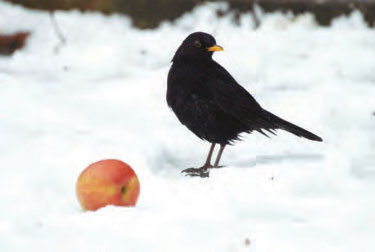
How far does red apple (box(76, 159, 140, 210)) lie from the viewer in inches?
122

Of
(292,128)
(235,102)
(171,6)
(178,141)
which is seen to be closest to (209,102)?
(235,102)

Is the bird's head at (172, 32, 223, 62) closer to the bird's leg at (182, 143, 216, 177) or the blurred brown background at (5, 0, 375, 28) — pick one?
the bird's leg at (182, 143, 216, 177)

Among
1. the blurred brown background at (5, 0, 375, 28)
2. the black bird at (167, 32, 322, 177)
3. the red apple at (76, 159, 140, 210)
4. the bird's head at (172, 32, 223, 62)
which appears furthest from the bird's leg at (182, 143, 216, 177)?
the blurred brown background at (5, 0, 375, 28)

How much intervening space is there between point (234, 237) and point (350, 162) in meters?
1.29

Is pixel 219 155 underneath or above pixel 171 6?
above

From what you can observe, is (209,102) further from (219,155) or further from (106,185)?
(106,185)

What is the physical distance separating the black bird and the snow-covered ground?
21cm

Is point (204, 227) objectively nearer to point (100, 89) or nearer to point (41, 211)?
point (41, 211)

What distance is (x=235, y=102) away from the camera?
377 cm

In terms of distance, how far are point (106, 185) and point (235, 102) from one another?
994mm

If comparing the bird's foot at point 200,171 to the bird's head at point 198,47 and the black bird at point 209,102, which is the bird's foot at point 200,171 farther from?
the bird's head at point 198,47

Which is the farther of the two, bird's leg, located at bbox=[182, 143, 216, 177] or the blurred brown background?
the blurred brown background

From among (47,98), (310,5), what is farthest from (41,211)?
(310,5)

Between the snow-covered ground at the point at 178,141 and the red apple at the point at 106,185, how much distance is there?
2.3 inches
